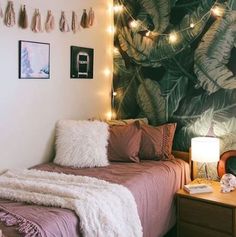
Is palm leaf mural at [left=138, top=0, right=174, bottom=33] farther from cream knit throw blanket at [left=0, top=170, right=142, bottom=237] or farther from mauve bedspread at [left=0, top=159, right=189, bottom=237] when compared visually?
cream knit throw blanket at [left=0, top=170, right=142, bottom=237]

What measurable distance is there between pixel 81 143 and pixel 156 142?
2.40ft

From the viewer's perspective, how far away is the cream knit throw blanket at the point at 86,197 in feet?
6.38

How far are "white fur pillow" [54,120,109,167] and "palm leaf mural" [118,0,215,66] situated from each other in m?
0.97

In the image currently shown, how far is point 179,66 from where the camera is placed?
131 inches

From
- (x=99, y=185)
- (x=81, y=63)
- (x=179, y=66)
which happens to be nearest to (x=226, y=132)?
(x=179, y=66)

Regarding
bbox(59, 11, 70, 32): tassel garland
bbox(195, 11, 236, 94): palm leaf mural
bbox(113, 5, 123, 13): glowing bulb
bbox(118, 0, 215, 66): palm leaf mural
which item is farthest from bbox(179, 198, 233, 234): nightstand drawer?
bbox(113, 5, 123, 13): glowing bulb

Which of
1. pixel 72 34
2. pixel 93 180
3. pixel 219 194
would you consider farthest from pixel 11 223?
pixel 72 34

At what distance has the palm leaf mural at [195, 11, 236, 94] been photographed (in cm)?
303

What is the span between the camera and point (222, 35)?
3070 mm

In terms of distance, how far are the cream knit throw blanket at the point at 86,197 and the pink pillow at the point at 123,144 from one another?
677mm

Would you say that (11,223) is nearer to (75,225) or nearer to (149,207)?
(75,225)

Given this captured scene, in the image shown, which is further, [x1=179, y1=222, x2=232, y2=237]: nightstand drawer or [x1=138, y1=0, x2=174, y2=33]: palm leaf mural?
[x1=138, y1=0, x2=174, y2=33]: palm leaf mural

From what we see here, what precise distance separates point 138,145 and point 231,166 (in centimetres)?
88

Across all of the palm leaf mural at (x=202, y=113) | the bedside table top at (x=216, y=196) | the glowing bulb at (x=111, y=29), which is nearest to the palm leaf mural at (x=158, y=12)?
the glowing bulb at (x=111, y=29)
